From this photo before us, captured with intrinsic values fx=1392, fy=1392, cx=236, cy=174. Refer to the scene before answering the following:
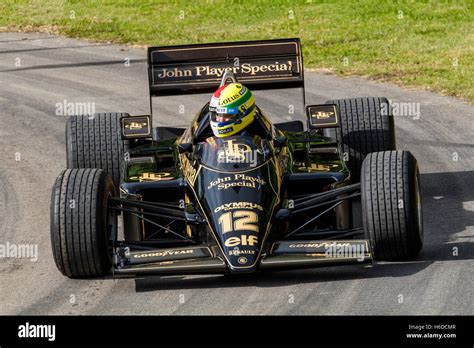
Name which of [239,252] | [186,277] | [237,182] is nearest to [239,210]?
[237,182]

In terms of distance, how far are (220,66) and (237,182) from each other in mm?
3460

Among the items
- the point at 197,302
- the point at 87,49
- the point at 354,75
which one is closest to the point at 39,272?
the point at 197,302

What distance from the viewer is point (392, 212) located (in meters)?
13.6

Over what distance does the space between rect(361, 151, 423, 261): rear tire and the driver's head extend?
1614mm

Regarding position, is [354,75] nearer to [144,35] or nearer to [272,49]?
[144,35]

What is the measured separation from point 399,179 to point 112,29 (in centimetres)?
1646

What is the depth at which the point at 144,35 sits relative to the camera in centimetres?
2859

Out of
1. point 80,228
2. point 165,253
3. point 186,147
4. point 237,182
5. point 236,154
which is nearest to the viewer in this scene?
point 165,253

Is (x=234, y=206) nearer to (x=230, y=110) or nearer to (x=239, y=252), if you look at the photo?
(x=239, y=252)

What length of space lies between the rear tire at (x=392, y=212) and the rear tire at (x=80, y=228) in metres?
2.61

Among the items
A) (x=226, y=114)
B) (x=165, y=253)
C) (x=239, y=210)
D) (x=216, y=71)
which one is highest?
(x=216, y=71)

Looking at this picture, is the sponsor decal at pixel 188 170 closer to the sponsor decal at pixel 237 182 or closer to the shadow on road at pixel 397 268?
the sponsor decal at pixel 237 182

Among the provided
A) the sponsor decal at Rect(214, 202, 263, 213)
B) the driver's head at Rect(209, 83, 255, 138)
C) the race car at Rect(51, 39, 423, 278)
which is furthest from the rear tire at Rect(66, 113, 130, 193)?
the sponsor decal at Rect(214, 202, 263, 213)

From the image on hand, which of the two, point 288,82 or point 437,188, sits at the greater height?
point 288,82
